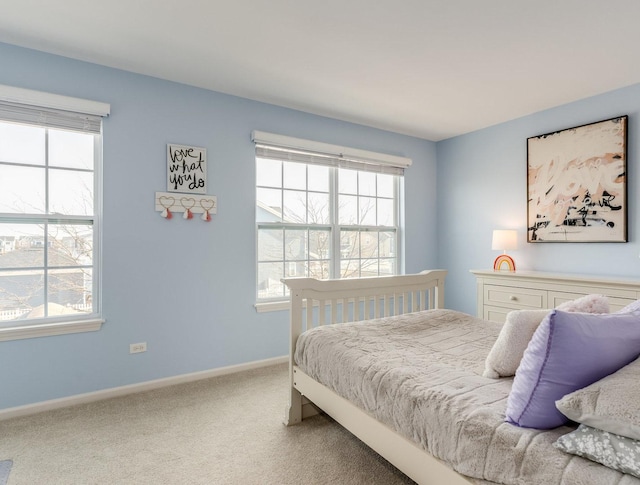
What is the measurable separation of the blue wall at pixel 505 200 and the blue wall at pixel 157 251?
2068 millimetres

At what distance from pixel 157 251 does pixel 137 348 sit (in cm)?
75

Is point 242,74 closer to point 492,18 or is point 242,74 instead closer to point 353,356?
point 492,18

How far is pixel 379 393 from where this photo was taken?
147cm

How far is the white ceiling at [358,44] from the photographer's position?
1.97 m

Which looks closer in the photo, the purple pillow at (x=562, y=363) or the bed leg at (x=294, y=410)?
the purple pillow at (x=562, y=363)

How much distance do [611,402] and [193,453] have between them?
1896mm

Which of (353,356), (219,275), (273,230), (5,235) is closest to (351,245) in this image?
(273,230)

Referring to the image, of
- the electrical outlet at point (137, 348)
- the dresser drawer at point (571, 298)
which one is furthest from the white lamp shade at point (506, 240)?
the electrical outlet at point (137, 348)

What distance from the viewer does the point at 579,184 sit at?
10.4 ft

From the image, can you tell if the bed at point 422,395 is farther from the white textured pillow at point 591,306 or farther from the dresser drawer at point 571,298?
the dresser drawer at point 571,298

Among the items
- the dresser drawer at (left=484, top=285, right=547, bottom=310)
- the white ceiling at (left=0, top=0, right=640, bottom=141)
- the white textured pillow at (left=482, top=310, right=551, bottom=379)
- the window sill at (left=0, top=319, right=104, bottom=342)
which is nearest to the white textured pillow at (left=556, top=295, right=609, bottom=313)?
the white textured pillow at (left=482, top=310, right=551, bottom=379)

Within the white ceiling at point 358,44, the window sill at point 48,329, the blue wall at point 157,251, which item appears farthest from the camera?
the blue wall at point 157,251

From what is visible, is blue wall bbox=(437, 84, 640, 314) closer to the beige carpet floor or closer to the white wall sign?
the beige carpet floor

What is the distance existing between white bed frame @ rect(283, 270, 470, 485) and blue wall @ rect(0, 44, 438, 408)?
1.02 meters
